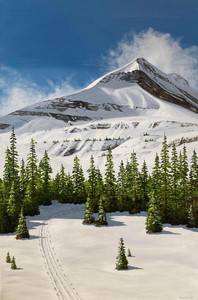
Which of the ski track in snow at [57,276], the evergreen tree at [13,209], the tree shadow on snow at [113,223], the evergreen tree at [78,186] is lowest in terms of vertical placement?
the ski track in snow at [57,276]

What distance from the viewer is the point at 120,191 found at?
44906 mm

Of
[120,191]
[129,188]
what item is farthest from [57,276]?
[129,188]

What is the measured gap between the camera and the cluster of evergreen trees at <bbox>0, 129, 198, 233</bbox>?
35.6 metres

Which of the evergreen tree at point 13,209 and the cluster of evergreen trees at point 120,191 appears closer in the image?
the evergreen tree at point 13,209

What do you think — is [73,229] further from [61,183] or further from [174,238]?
[61,183]

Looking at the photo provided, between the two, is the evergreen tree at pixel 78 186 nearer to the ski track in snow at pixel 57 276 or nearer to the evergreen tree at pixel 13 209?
the evergreen tree at pixel 13 209

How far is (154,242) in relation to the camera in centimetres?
2667

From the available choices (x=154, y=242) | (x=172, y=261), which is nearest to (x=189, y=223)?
(x=154, y=242)

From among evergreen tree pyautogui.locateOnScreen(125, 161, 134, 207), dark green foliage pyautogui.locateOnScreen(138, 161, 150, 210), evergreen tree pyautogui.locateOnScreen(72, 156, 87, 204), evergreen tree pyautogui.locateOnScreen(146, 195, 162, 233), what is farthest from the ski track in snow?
evergreen tree pyautogui.locateOnScreen(72, 156, 87, 204)

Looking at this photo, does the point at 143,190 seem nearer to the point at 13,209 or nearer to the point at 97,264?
the point at 13,209

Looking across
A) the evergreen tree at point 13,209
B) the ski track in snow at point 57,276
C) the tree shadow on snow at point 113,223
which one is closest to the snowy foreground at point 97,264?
the ski track in snow at point 57,276

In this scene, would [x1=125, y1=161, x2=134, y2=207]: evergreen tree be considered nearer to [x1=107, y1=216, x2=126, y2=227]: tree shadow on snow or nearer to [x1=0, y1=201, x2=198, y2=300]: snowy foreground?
[x1=107, y1=216, x2=126, y2=227]: tree shadow on snow

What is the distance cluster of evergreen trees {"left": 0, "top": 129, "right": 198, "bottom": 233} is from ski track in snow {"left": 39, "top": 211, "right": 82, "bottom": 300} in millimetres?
9351

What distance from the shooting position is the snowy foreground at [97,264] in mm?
14445
